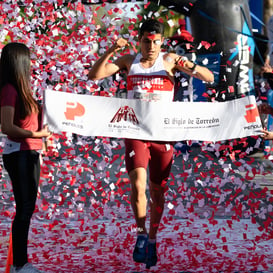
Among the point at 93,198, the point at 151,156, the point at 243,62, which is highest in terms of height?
the point at 243,62

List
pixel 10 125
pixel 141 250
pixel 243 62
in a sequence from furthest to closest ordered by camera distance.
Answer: pixel 243 62, pixel 141 250, pixel 10 125

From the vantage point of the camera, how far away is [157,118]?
6.21 m

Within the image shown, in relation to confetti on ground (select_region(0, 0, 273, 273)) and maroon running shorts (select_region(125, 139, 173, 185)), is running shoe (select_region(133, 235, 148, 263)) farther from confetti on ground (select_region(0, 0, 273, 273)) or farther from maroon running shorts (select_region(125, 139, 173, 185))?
maroon running shorts (select_region(125, 139, 173, 185))

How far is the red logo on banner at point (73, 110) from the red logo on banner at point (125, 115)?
0.94ft

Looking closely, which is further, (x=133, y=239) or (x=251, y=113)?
(x=133, y=239)

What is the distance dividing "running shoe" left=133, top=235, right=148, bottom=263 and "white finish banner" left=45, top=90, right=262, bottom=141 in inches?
33.9

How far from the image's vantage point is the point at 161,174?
20.9 feet

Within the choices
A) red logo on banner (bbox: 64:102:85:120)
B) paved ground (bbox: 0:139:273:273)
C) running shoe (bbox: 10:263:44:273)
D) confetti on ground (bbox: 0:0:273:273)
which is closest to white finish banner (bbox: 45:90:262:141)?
red logo on banner (bbox: 64:102:85:120)

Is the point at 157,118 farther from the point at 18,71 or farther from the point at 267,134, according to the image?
the point at 18,71

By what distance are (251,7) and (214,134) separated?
34.7ft

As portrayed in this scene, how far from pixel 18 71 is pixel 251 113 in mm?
2045

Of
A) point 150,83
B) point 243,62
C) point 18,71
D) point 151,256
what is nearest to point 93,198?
point 151,256

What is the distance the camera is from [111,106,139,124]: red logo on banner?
6.16 meters

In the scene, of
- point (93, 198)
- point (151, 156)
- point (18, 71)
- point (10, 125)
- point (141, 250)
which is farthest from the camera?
point (93, 198)
